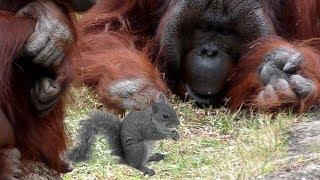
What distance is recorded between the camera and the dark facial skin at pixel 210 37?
4.26 m

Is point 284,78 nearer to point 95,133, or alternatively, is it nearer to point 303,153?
point 303,153

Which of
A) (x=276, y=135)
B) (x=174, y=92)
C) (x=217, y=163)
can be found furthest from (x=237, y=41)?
(x=217, y=163)

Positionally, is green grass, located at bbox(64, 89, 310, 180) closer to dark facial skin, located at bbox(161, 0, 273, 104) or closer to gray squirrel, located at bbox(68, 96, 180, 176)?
gray squirrel, located at bbox(68, 96, 180, 176)

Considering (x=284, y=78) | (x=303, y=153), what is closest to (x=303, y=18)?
(x=284, y=78)

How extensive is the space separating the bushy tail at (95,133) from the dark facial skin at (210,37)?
54.9 inches

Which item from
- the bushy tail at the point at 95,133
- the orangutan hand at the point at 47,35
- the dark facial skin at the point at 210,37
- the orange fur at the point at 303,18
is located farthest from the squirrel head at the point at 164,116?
the orange fur at the point at 303,18

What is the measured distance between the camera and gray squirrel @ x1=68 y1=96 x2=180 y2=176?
286 cm

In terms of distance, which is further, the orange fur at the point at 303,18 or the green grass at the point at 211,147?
the orange fur at the point at 303,18

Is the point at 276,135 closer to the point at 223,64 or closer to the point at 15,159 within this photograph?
the point at 223,64

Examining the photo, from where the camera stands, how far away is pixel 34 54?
7.41 feet

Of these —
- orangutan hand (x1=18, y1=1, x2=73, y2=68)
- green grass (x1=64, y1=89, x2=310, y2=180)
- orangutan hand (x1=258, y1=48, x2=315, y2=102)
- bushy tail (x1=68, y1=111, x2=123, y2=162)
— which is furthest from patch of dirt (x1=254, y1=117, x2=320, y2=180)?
orangutan hand (x1=18, y1=1, x2=73, y2=68)

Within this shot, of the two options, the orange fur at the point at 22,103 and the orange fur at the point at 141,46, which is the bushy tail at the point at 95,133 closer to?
the orange fur at the point at 22,103

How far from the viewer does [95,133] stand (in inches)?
115

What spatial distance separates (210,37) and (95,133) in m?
1.56
